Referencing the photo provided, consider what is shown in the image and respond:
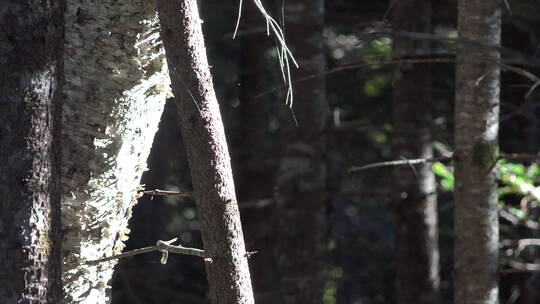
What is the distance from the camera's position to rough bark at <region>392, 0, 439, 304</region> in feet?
20.3

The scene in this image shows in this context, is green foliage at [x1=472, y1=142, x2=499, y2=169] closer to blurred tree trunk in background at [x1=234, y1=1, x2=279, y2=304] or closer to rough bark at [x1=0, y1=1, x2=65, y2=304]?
rough bark at [x1=0, y1=1, x2=65, y2=304]

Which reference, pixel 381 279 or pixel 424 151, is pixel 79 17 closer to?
pixel 424 151

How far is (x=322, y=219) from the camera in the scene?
5.78m

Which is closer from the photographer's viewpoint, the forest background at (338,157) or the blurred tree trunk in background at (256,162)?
the forest background at (338,157)

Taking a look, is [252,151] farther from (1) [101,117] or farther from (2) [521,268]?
(1) [101,117]

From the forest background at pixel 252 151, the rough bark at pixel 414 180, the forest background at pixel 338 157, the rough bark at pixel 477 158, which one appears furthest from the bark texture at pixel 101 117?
the forest background at pixel 338 157

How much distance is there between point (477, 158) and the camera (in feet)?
12.5

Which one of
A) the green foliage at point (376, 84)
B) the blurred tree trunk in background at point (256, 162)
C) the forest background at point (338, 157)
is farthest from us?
the blurred tree trunk in background at point (256, 162)

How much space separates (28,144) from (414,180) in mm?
4889

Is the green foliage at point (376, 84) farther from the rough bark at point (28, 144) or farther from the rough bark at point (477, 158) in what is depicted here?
the rough bark at point (28, 144)

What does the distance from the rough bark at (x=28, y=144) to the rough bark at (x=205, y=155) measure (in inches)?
17.6

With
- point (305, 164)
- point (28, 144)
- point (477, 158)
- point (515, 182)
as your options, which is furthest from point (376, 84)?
point (28, 144)

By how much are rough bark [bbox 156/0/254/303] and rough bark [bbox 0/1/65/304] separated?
448 millimetres

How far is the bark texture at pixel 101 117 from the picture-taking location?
2324 mm
